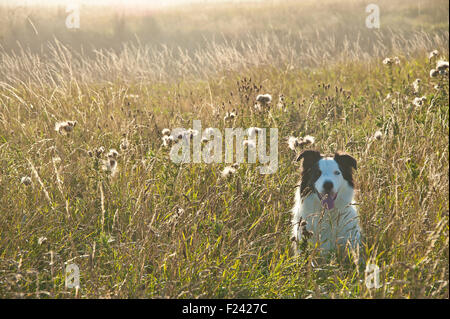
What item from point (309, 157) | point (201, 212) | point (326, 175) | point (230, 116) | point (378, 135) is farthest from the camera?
point (230, 116)

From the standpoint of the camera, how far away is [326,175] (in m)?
3.17

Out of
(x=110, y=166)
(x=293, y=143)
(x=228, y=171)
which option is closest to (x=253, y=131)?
(x=293, y=143)

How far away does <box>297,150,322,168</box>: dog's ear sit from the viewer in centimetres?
328

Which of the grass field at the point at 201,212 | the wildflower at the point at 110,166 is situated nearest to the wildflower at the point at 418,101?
the grass field at the point at 201,212

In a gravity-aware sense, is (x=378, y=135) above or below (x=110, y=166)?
above

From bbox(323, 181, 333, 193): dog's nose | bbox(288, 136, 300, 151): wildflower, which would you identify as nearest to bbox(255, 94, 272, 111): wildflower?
bbox(288, 136, 300, 151): wildflower

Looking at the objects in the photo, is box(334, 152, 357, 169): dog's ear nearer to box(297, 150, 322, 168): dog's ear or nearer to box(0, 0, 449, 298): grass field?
box(297, 150, 322, 168): dog's ear

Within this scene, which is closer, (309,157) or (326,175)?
(326,175)

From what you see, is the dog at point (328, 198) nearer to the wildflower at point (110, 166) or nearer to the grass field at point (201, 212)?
the grass field at point (201, 212)

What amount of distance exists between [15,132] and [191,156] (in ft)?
6.37

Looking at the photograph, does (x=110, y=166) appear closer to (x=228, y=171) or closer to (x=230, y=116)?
(x=228, y=171)

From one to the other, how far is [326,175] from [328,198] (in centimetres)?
17

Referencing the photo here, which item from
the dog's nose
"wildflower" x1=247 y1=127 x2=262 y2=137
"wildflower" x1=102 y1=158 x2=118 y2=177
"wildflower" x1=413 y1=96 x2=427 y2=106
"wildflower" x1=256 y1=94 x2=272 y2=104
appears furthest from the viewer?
"wildflower" x1=413 y1=96 x2=427 y2=106
